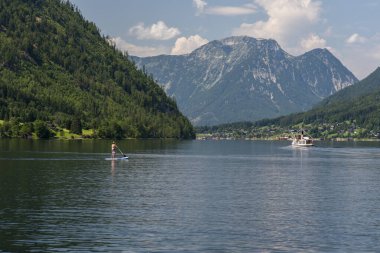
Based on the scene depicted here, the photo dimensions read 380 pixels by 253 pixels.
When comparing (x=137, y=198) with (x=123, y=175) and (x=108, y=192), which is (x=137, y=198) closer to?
(x=108, y=192)

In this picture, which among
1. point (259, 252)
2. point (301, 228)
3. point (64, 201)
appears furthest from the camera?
point (64, 201)

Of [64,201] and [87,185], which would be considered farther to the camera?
[87,185]

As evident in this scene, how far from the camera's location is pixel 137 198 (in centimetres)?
9394

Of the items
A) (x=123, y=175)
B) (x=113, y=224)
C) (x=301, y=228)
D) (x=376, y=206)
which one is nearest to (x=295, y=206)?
(x=376, y=206)

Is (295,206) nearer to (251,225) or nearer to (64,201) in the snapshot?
(251,225)

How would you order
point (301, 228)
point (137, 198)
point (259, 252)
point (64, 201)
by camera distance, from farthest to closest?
point (137, 198)
point (64, 201)
point (301, 228)
point (259, 252)

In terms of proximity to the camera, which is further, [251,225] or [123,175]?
[123,175]

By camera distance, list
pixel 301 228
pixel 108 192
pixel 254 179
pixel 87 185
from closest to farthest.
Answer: pixel 301 228 < pixel 108 192 < pixel 87 185 < pixel 254 179

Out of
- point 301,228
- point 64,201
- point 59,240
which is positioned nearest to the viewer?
point 59,240

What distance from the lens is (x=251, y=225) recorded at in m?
71.7

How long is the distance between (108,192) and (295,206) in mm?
30469

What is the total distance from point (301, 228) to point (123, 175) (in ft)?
234

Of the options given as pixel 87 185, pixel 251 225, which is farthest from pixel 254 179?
pixel 251 225

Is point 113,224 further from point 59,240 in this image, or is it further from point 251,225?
point 251,225
